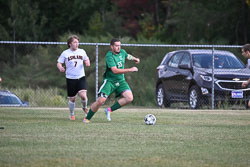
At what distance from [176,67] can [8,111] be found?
224 inches

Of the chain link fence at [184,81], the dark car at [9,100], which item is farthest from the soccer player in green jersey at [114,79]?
the dark car at [9,100]

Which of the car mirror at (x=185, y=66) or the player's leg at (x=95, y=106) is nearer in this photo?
the player's leg at (x=95, y=106)

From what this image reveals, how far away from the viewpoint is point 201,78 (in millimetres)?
18234

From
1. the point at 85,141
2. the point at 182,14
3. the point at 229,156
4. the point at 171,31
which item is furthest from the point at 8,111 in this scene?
the point at 171,31

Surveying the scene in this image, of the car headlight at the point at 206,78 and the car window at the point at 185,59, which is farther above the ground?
the car window at the point at 185,59

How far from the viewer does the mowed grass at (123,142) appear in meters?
7.62

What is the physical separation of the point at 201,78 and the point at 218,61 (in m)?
1.31

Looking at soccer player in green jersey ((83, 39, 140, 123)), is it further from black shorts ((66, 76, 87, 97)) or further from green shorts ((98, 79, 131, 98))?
black shorts ((66, 76, 87, 97))

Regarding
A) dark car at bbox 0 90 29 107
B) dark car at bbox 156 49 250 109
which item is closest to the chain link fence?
dark car at bbox 156 49 250 109

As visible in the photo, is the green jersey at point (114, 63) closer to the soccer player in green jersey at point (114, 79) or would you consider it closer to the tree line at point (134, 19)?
the soccer player in green jersey at point (114, 79)

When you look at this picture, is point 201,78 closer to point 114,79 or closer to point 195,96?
point 195,96

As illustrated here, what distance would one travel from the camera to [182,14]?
3656cm

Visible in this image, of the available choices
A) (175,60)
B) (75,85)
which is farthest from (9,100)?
(75,85)

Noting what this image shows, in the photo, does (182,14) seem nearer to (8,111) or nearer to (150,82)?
(150,82)
